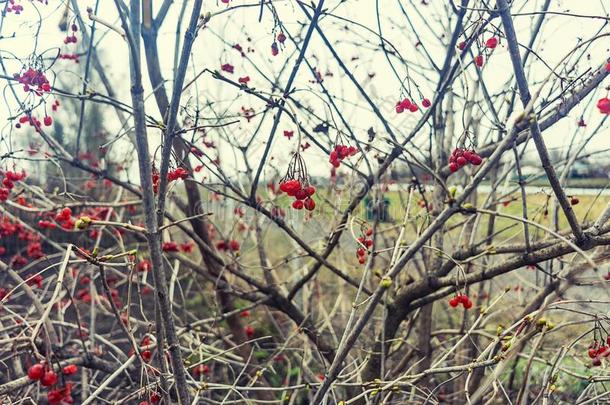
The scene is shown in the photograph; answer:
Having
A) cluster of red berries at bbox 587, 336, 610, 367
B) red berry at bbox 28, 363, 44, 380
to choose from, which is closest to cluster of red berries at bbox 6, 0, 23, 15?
red berry at bbox 28, 363, 44, 380

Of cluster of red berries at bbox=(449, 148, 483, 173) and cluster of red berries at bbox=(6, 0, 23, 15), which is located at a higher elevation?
cluster of red berries at bbox=(6, 0, 23, 15)

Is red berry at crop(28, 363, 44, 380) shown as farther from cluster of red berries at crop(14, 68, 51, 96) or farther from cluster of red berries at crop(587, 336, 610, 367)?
cluster of red berries at crop(587, 336, 610, 367)

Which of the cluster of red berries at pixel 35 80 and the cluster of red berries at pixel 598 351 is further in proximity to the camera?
the cluster of red berries at pixel 35 80

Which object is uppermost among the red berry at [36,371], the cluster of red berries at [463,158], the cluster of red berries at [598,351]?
the cluster of red berries at [463,158]

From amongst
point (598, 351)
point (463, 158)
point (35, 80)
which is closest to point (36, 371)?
point (35, 80)

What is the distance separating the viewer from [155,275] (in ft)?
4.70

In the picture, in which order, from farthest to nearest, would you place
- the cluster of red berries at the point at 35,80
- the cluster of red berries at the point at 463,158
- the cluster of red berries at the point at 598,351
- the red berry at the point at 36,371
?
the cluster of red berries at the point at 35,80
the cluster of red berries at the point at 598,351
the cluster of red berries at the point at 463,158
the red berry at the point at 36,371

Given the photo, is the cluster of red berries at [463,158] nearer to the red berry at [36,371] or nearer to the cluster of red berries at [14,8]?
the red berry at [36,371]

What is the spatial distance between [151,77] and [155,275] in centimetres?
171

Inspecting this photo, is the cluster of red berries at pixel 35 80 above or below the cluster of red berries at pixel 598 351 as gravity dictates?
above

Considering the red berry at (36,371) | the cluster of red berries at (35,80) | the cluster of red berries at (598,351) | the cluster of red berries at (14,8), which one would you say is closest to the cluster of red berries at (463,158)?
the cluster of red berries at (598,351)

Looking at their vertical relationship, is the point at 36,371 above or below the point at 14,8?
below

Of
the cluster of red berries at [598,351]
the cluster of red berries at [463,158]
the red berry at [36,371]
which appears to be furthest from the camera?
the cluster of red berries at [598,351]

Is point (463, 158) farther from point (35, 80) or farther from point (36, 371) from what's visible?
point (35, 80)
